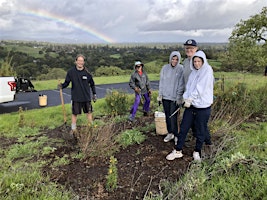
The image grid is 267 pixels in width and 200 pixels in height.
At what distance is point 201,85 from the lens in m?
3.46

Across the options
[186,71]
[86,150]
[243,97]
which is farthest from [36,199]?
[243,97]

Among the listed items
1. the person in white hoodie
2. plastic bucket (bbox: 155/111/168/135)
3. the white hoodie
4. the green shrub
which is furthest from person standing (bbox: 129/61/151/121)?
the white hoodie

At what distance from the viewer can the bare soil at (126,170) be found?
10.2ft

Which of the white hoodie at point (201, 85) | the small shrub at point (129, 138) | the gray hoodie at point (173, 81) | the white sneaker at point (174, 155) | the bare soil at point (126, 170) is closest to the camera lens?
the bare soil at point (126, 170)

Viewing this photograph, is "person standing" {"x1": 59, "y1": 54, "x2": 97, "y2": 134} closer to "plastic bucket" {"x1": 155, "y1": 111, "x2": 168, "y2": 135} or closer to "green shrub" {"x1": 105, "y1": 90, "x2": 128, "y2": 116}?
"plastic bucket" {"x1": 155, "y1": 111, "x2": 168, "y2": 135}

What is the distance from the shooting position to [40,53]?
37219 millimetres

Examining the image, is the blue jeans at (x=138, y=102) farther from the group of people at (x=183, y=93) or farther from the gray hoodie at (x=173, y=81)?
the gray hoodie at (x=173, y=81)

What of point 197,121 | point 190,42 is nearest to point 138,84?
point 190,42

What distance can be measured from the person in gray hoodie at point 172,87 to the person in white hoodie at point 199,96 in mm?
443

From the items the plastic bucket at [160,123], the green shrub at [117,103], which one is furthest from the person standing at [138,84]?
the plastic bucket at [160,123]

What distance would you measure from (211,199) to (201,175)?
0.39m

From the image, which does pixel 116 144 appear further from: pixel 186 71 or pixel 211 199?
pixel 211 199

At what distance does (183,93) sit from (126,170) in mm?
1532

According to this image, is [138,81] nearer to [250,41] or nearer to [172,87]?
[172,87]
